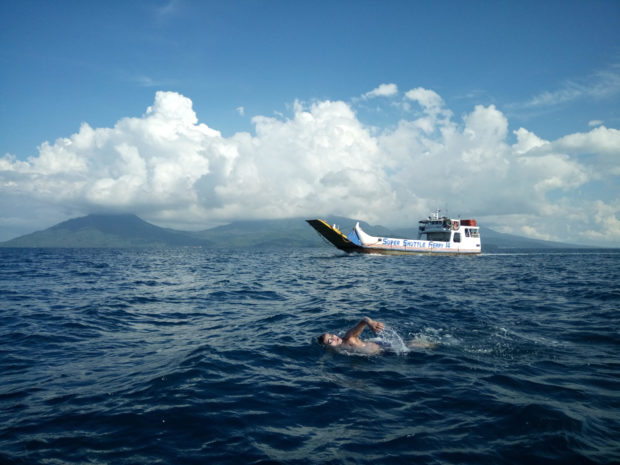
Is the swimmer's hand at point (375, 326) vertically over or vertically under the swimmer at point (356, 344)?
over

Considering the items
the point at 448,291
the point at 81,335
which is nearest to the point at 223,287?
the point at 81,335

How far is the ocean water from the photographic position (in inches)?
155

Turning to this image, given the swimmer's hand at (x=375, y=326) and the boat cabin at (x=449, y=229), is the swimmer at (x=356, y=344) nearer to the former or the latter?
the swimmer's hand at (x=375, y=326)

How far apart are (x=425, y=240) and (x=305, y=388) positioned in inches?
1666

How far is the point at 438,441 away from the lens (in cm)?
405

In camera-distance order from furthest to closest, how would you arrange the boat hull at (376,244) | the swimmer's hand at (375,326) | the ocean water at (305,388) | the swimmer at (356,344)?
1. the boat hull at (376,244)
2. the swimmer at (356,344)
3. the swimmer's hand at (375,326)
4. the ocean water at (305,388)

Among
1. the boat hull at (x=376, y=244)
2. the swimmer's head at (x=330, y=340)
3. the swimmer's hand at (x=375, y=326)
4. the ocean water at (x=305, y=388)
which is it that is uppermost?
the boat hull at (x=376, y=244)

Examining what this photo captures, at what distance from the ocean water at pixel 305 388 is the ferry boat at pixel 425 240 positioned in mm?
31207

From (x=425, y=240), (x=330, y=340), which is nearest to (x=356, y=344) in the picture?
(x=330, y=340)

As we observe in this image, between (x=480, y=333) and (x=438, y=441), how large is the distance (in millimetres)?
5505

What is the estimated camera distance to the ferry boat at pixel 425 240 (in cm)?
4278

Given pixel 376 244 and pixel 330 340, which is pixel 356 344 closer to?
pixel 330 340

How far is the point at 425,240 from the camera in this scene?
4488 cm

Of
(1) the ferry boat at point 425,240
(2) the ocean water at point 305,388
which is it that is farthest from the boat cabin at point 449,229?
(2) the ocean water at point 305,388
